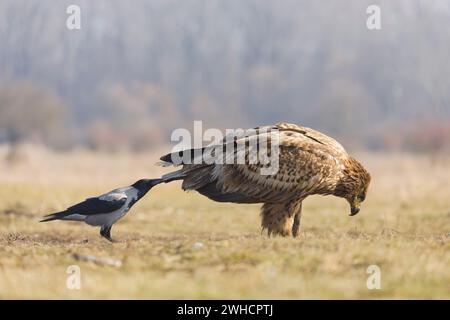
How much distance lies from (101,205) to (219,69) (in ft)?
378

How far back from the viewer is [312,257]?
8477 millimetres

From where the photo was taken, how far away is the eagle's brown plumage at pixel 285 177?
35.0 ft

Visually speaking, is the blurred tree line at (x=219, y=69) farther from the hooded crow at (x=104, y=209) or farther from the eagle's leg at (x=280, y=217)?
the hooded crow at (x=104, y=209)

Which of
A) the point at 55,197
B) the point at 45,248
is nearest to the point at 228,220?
the point at 55,197

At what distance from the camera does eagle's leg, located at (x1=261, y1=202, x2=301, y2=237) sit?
1104 centimetres

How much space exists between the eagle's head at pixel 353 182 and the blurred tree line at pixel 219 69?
48777 mm

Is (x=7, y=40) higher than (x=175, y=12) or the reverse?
the reverse

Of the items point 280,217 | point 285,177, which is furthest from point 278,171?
point 280,217

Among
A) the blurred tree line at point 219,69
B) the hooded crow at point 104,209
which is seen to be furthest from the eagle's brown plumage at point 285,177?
the blurred tree line at point 219,69

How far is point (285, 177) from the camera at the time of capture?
10656mm

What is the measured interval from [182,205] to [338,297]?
47.1 ft

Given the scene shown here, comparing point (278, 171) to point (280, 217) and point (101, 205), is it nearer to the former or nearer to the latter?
point (280, 217)
